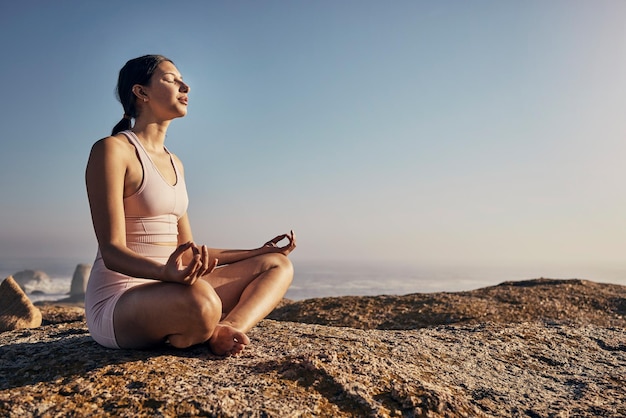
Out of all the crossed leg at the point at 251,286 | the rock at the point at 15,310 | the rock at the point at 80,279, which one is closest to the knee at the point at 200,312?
the crossed leg at the point at 251,286

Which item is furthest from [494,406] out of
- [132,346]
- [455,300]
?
[455,300]

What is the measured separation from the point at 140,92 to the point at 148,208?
0.88 meters

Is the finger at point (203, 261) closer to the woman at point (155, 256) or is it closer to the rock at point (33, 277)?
the woman at point (155, 256)

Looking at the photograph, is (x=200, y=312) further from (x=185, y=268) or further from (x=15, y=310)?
(x=15, y=310)

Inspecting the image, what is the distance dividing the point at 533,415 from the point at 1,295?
6.39 m

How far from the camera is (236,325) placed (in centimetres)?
341

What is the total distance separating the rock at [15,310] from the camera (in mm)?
5938

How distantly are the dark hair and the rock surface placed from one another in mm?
1636

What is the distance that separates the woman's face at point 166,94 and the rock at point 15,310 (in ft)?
12.5

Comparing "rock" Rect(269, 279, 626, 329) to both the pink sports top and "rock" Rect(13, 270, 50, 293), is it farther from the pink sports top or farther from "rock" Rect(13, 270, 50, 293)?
"rock" Rect(13, 270, 50, 293)

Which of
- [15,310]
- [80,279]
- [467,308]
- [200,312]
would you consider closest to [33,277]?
[80,279]

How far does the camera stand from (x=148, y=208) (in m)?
3.42

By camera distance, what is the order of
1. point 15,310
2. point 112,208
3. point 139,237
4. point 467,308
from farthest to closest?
point 467,308 → point 15,310 → point 139,237 → point 112,208

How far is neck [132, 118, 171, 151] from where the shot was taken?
12.1 ft
